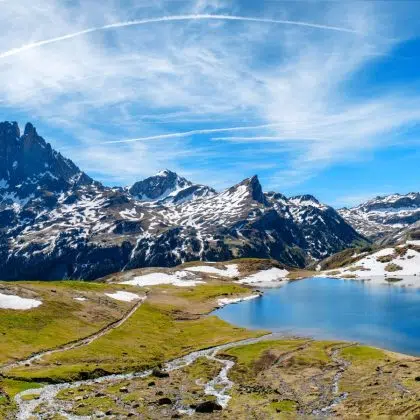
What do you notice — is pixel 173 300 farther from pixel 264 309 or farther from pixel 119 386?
pixel 119 386

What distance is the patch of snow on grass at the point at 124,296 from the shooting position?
6885 inches

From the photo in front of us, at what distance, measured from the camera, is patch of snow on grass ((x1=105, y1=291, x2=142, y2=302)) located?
17489cm

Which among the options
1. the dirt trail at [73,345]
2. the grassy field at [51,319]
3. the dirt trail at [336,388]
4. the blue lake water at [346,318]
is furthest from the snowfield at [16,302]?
the dirt trail at [336,388]

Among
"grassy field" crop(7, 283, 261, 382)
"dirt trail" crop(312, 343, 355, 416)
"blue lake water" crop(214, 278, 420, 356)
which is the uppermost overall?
"blue lake water" crop(214, 278, 420, 356)

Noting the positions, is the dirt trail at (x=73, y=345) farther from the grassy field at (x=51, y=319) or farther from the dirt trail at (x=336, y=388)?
the dirt trail at (x=336, y=388)

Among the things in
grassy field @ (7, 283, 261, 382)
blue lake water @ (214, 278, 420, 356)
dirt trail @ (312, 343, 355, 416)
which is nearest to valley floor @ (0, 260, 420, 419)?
dirt trail @ (312, 343, 355, 416)

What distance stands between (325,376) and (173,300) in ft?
411

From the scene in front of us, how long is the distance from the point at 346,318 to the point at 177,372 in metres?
76.3

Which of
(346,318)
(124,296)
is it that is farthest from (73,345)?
(124,296)

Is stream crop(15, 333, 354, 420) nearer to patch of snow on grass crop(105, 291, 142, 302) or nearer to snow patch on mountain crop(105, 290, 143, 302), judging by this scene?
snow patch on mountain crop(105, 290, 143, 302)

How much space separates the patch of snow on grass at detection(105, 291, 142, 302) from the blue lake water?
1223 inches

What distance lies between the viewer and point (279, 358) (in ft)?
299

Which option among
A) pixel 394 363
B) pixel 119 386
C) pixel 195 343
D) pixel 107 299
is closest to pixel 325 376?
pixel 394 363

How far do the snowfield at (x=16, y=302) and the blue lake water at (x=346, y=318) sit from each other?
5736 cm
